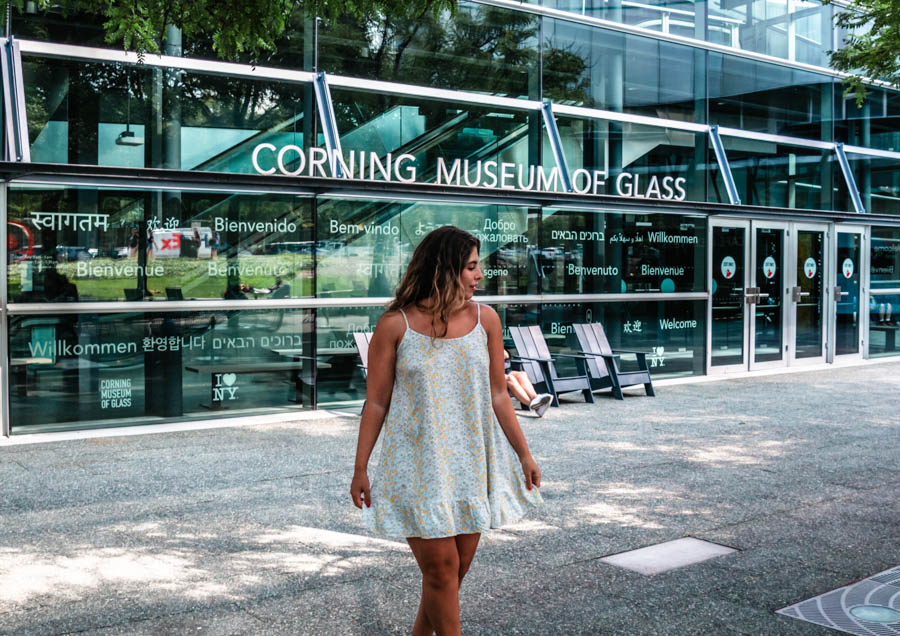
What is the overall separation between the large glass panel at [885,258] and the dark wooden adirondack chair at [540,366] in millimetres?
8858

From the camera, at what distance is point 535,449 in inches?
333

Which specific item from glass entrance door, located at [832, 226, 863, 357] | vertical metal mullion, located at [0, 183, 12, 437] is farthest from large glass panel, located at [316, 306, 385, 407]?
glass entrance door, located at [832, 226, 863, 357]

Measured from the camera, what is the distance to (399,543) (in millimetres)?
5523

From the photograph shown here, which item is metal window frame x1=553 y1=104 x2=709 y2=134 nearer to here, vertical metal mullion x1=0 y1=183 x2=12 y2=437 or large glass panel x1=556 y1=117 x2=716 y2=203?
large glass panel x1=556 y1=117 x2=716 y2=203

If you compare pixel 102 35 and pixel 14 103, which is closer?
pixel 14 103

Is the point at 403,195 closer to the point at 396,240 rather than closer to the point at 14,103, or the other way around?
the point at 396,240

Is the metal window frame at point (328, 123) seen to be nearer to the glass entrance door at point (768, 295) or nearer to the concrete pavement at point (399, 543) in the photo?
the concrete pavement at point (399, 543)

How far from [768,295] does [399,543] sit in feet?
37.8

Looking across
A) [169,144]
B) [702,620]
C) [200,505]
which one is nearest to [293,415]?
[169,144]

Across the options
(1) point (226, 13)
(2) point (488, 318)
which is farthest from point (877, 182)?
(2) point (488, 318)

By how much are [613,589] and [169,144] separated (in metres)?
7.40

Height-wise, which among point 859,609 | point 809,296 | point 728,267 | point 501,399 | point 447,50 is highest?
point 447,50

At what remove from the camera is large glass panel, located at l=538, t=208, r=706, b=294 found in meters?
13.0

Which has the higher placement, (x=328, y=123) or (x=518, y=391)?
(x=328, y=123)
